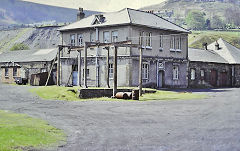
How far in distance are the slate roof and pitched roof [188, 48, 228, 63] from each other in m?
18.8

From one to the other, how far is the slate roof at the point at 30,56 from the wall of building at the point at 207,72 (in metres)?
18.6

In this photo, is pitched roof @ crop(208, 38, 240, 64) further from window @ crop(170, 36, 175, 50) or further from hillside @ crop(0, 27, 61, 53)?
hillside @ crop(0, 27, 61, 53)

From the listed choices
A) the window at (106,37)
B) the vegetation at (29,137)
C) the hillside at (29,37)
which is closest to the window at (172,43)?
the window at (106,37)

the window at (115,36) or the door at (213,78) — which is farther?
the door at (213,78)

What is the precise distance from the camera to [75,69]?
42.7 m

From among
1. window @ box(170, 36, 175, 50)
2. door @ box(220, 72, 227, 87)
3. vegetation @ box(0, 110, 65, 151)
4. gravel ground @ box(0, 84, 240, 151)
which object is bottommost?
gravel ground @ box(0, 84, 240, 151)

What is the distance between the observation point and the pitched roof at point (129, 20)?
38344 mm

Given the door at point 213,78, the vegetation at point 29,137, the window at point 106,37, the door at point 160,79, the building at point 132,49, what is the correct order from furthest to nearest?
the door at point 213,78, the door at point 160,79, the window at point 106,37, the building at point 132,49, the vegetation at point 29,137

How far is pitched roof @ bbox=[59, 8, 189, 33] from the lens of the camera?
3834 centimetres

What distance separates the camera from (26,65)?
1981 inches

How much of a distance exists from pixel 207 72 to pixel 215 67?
6.96ft

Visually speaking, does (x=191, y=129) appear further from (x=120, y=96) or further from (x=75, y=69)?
(x=75, y=69)

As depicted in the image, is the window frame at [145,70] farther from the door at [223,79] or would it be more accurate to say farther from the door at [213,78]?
the door at [223,79]

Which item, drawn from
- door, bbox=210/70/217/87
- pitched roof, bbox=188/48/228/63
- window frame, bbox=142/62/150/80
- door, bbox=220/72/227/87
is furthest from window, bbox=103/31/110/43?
door, bbox=220/72/227/87
